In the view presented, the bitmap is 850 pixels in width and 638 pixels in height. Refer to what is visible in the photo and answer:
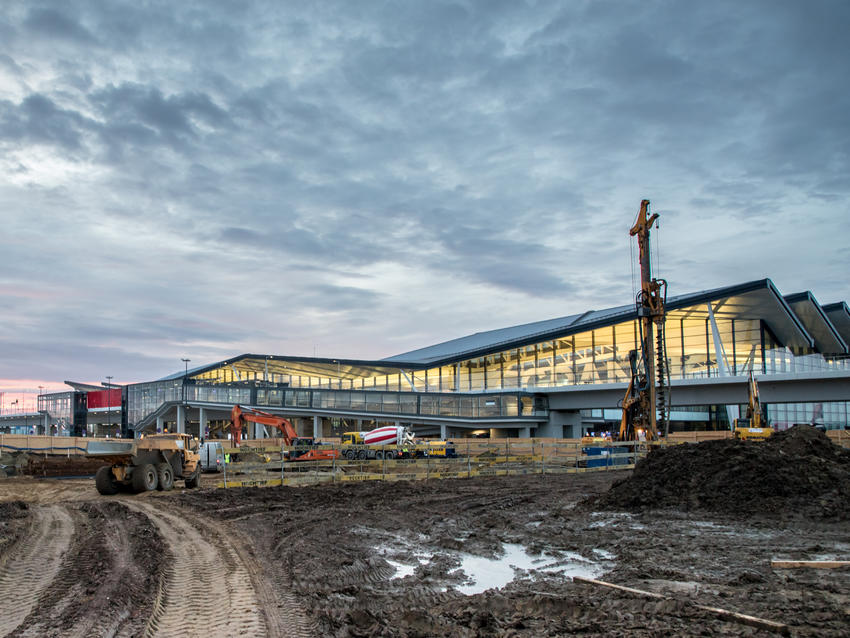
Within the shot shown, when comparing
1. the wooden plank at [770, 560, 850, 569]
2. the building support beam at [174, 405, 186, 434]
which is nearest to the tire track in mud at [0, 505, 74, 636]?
the wooden plank at [770, 560, 850, 569]

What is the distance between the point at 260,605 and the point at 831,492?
591 inches

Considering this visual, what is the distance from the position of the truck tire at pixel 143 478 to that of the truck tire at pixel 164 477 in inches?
28.5

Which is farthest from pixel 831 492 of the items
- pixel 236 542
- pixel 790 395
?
pixel 790 395

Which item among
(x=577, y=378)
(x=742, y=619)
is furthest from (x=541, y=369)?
(x=742, y=619)

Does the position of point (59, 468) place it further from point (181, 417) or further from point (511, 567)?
point (181, 417)

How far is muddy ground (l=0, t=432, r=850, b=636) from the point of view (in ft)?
26.9

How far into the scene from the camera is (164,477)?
86.1 feet

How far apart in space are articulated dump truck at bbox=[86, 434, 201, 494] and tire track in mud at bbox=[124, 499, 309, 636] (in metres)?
11.3

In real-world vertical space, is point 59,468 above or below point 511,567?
below

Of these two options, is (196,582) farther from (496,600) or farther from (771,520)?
(771,520)

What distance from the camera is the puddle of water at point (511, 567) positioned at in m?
10.7

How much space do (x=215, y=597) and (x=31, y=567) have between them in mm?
4276

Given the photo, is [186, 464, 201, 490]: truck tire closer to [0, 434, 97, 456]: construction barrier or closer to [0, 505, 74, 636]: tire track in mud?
[0, 505, 74, 636]: tire track in mud

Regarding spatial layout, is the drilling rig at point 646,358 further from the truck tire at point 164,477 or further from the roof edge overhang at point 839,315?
the roof edge overhang at point 839,315
